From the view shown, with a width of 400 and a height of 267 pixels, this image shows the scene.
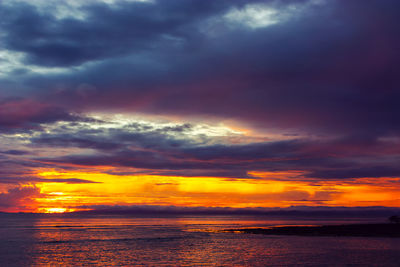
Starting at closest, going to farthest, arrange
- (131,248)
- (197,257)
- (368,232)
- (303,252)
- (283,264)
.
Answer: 1. (283,264)
2. (197,257)
3. (303,252)
4. (131,248)
5. (368,232)

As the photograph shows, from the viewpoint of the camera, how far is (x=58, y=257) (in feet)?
212

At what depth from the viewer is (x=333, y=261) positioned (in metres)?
57.6

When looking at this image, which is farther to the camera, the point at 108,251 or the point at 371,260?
the point at 108,251

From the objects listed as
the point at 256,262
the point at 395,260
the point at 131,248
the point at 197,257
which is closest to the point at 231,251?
the point at 197,257

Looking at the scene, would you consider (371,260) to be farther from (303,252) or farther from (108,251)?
(108,251)

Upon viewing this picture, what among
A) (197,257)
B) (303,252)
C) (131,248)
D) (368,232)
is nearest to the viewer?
(197,257)

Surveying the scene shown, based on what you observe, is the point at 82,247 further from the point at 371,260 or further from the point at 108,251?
the point at 371,260

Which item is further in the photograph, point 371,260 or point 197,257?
point 197,257

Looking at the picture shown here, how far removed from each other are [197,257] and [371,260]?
89.1 ft

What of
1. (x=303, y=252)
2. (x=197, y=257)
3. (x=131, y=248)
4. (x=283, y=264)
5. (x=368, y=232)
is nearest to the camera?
(x=283, y=264)

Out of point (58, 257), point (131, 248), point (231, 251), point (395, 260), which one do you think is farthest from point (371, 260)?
point (58, 257)

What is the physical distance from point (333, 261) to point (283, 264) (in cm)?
834

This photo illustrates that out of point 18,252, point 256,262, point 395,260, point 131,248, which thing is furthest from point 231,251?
point 18,252

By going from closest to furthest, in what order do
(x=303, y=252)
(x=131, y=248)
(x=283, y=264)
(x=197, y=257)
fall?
(x=283, y=264)
(x=197, y=257)
(x=303, y=252)
(x=131, y=248)
